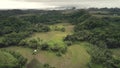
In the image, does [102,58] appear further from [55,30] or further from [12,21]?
[12,21]

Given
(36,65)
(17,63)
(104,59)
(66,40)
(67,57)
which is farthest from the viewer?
(66,40)

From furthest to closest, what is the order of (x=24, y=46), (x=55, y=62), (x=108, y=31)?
1. (x=108, y=31)
2. (x=24, y=46)
3. (x=55, y=62)

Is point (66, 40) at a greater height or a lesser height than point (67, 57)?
greater

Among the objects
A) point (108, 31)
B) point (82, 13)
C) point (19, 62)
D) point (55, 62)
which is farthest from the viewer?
point (82, 13)

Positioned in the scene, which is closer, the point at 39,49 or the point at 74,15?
the point at 39,49

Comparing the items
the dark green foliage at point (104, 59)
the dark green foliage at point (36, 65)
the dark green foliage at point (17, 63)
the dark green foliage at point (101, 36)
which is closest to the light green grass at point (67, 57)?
the dark green foliage at point (104, 59)

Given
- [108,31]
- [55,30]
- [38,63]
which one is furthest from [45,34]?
[38,63]

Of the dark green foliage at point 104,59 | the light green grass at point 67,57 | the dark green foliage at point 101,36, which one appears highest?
the dark green foliage at point 101,36

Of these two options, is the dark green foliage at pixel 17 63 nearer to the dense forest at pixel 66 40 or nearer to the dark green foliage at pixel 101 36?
the dense forest at pixel 66 40

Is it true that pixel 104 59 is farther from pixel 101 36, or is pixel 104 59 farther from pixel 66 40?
pixel 66 40

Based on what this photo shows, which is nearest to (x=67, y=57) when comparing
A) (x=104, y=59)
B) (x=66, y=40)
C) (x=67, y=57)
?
(x=67, y=57)

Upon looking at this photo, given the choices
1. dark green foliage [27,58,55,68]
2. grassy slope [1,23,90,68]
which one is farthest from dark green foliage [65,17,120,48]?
dark green foliage [27,58,55,68]
